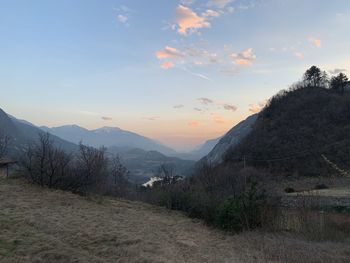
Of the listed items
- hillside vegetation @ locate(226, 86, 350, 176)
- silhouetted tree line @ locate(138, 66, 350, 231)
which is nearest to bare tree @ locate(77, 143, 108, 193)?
silhouetted tree line @ locate(138, 66, 350, 231)

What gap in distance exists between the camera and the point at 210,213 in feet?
64.1

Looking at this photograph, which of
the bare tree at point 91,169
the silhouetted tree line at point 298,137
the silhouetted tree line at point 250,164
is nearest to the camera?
the silhouetted tree line at point 250,164

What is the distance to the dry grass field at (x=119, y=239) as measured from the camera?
33.2ft

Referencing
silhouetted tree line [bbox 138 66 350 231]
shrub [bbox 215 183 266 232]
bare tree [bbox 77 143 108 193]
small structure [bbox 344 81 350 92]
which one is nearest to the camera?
shrub [bbox 215 183 266 232]

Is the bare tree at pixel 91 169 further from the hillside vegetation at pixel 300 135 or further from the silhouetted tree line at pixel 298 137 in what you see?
the hillside vegetation at pixel 300 135

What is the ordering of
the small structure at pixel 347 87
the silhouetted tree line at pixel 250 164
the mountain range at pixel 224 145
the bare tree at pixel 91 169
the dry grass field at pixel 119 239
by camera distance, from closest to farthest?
the dry grass field at pixel 119 239 < the silhouetted tree line at pixel 250 164 < the bare tree at pixel 91 169 < the mountain range at pixel 224 145 < the small structure at pixel 347 87

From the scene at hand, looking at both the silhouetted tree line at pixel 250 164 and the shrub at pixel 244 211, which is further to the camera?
the silhouetted tree line at pixel 250 164

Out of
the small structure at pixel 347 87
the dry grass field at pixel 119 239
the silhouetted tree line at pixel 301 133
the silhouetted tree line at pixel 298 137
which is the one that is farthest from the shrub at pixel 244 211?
the small structure at pixel 347 87

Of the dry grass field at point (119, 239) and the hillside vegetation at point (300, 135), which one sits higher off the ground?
the hillside vegetation at point (300, 135)

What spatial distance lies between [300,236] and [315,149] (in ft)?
217

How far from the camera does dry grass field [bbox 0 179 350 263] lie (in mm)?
10125

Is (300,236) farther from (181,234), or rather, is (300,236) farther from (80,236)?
(80,236)

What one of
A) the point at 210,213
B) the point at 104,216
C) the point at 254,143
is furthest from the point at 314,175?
the point at 104,216

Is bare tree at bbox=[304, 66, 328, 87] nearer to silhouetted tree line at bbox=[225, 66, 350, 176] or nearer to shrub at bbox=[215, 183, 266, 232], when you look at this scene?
silhouetted tree line at bbox=[225, 66, 350, 176]
